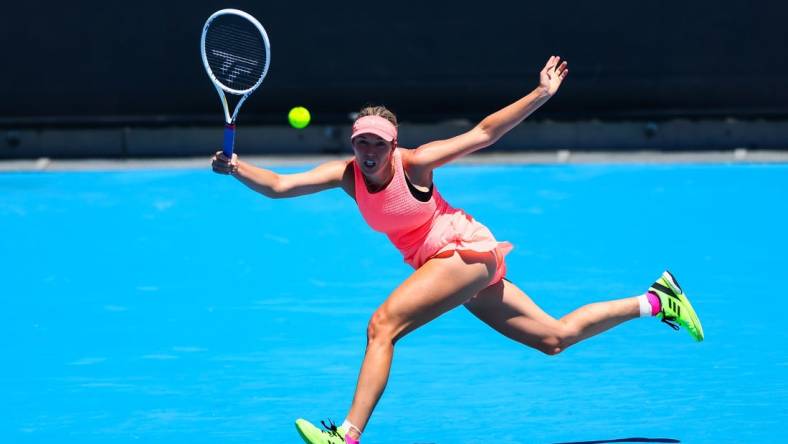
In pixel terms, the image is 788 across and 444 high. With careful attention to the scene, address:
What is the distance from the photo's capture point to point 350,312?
8.29 m

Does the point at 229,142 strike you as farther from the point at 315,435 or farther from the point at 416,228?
the point at 315,435

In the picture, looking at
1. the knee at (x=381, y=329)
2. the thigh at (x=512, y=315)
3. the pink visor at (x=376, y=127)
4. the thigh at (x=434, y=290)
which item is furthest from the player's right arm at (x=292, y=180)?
the thigh at (x=512, y=315)

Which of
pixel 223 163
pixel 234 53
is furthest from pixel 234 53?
pixel 223 163

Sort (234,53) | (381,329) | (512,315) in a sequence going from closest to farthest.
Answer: (381,329) → (512,315) → (234,53)

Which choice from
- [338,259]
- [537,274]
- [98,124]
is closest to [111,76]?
[98,124]

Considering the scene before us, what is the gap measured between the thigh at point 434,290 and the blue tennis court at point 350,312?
2.58 ft

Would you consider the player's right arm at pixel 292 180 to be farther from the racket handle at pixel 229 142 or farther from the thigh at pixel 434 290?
the thigh at pixel 434 290

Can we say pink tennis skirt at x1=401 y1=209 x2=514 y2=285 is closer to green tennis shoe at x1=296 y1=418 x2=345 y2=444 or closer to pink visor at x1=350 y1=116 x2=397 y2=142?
pink visor at x1=350 y1=116 x2=397 y2=142

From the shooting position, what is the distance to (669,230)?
10266mm

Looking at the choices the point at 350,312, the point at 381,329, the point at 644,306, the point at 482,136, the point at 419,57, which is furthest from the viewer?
the point at 419,57

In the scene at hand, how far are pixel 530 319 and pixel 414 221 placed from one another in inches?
31.4

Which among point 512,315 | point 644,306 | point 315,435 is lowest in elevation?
point 315,435

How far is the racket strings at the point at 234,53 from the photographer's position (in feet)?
21.3

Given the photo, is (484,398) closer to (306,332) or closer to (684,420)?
(684,420)
